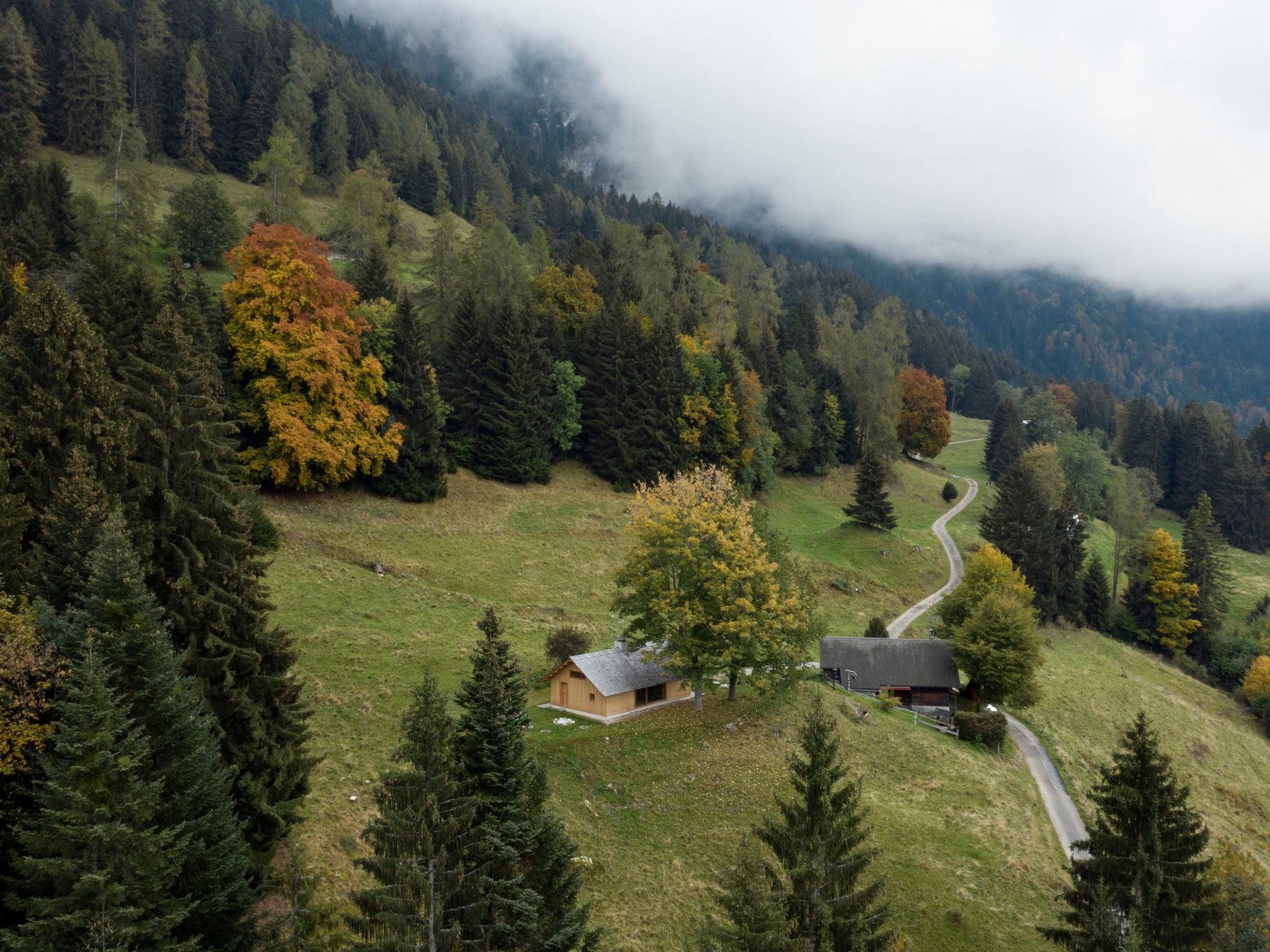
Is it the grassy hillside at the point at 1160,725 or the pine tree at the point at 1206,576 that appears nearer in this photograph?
the grassy hillside at the point at 1160,725

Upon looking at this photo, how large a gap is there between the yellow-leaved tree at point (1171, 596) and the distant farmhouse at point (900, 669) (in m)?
37.9

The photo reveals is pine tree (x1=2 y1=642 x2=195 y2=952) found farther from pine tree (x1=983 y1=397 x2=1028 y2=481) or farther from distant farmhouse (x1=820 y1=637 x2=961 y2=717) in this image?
pine tree (x1=983 y1=397 x2=1028 y2=481)

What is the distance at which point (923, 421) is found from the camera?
108 m

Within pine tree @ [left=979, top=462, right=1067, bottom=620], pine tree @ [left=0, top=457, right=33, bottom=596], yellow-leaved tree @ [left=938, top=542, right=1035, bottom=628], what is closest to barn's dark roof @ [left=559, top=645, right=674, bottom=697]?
pine tree @ [left=0, top=457, right=33, bottom=596]

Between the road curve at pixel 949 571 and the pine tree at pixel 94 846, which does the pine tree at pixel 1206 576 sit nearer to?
the road curve at pixel 949 571

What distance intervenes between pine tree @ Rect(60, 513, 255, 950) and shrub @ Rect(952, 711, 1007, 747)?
120 feet

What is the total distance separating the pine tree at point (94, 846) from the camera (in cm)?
1328

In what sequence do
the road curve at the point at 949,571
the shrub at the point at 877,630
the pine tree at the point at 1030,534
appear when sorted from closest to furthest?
the shrub at the point at 877,630
the road curve at the point at 949,571
the pine tree at the point at 1030,534

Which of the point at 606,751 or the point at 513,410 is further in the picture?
the point at 513,410

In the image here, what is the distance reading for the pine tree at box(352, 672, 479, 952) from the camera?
15.0 m

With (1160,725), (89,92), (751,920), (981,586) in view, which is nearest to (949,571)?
(981,586)

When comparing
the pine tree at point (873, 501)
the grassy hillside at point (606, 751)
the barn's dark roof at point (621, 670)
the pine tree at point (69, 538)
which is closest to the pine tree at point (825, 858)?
the grassy hillside at point (606, 751)

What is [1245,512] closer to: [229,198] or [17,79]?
[229,198]

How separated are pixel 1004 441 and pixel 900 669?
244ft
